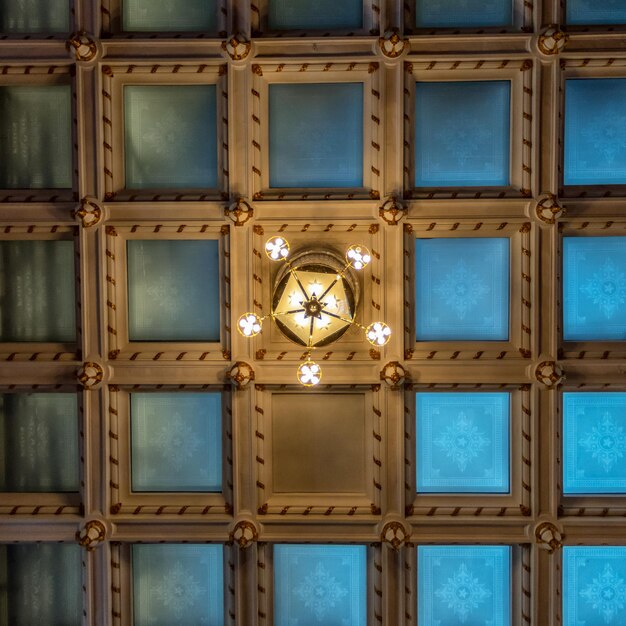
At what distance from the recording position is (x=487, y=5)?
719 centimetres

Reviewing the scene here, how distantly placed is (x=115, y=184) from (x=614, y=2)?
19.9ft

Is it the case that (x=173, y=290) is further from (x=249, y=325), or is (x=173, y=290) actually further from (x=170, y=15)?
(x=170, y=15)

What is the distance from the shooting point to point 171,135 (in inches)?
290

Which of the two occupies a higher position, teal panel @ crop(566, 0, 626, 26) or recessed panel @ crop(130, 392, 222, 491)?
teal panel @ crop(566, 0, 626, 26)

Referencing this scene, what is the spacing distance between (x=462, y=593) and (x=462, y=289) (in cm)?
365

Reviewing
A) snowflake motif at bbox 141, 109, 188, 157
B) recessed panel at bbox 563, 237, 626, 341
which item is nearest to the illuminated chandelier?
snowflake motif at bbox 141, 109, 188, 157

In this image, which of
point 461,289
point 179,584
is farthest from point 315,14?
point 179,584

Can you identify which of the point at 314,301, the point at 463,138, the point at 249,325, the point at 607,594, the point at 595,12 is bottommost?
the point at 607,594

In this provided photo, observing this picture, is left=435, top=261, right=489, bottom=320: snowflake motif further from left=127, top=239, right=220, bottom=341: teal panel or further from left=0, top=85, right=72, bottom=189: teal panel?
left=0, top=85, right=72, bottom=189: teal panel

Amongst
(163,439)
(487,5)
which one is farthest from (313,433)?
(487,5)

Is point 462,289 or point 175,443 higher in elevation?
point 462,289

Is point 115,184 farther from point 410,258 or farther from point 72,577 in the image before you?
point 72,577

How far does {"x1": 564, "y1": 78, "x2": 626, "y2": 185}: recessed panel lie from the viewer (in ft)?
23.7

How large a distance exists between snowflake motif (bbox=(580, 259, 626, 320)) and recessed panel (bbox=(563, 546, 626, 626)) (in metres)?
2.89
